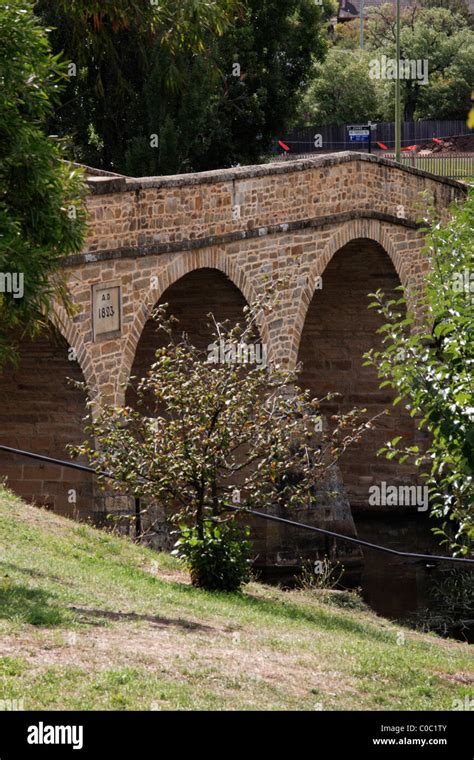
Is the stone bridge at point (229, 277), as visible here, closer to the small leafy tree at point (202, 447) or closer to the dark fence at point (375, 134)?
the small leafy tree at point (202, 447)

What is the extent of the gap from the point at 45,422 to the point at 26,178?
629 cm

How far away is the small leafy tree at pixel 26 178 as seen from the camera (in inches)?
404

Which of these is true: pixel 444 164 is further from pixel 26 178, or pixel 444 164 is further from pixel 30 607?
pixel 30 607

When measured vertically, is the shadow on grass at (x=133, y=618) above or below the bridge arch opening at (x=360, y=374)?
below

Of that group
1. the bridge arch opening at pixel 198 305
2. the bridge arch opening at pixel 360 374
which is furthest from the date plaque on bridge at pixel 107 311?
the bridge arch opening at pixel 360 374

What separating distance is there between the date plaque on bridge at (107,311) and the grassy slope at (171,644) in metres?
2.90

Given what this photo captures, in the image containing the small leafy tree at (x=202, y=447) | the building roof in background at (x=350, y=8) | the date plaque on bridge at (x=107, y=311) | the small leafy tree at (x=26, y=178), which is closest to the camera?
the small leafy tree at (x=26, y=178)

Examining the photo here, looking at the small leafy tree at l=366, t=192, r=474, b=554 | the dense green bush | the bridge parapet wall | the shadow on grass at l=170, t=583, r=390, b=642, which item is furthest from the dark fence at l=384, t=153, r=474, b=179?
the small leafy tree at l=366, t=192, r=474, b=554

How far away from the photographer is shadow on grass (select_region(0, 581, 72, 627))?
9516 mm

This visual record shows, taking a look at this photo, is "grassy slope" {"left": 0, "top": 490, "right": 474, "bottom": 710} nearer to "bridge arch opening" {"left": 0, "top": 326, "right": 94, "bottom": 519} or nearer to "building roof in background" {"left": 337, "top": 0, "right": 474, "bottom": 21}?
"bridge arch opening" {"left": 0, "top": 326, "right": 94, "bottom": 519}

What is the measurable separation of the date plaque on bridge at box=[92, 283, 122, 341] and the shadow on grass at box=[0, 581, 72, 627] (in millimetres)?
5859

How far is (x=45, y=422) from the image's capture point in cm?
1642

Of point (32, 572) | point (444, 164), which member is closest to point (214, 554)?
point (32, 572)

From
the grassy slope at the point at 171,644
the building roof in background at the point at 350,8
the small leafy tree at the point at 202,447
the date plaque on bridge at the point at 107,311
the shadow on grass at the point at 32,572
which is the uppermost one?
the building roof in background at the point at 350,8
